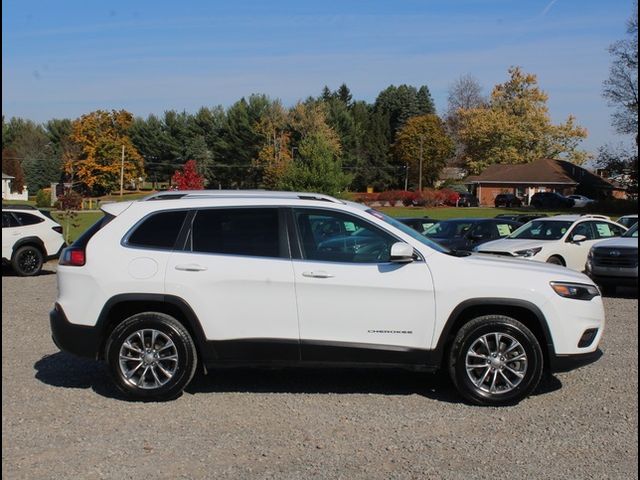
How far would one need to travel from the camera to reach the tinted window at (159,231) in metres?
6.30

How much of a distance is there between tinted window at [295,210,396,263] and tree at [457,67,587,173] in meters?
85.4

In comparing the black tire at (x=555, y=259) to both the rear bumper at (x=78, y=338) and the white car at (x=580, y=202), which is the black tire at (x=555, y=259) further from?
the white car at (x=580, y=202)

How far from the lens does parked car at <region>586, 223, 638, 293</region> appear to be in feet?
44.0

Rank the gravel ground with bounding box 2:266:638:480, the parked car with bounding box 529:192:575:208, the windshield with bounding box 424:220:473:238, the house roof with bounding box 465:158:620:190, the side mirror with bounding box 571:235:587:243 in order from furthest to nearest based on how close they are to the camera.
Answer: the house roof with bounding box 465:158:620:190
the parked car with bounding box 529:192:575:208
the windshield with bounding box 424:220:473:238
the side mirror with bounding box 571:235:587:243
the gravel ground with bounding box 2:266:638:480

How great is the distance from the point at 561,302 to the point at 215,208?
10.3 feet

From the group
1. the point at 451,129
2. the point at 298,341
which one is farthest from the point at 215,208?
the point at 451,129

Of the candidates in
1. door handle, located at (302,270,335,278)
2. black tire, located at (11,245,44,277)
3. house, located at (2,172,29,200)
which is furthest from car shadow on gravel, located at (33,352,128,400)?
house, located at (2,172,29,200)

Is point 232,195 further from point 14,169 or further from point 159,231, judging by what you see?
point 14,169

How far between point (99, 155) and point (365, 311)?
90.4 m

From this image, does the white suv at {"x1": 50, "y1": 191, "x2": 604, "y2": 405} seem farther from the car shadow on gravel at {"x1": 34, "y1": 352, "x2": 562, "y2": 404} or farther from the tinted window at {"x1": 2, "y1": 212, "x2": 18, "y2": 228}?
the tinted window at {"x1": 2, "y1": 212, "x2": 18, "y2": 228}

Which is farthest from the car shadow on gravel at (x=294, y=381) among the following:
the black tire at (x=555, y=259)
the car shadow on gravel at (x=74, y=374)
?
the black tire at (x=555, y=259)

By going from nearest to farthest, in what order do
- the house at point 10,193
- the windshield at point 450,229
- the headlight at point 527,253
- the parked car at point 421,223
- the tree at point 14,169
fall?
the headlight at point 527,253
the windshield at point 450,229
the parked car at point 421,223
the house at point 10,193
the tree at point 14,169

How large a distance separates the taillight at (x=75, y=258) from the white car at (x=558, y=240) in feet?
33.4

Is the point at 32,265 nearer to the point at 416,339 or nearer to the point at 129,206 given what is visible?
the point at 129,206
